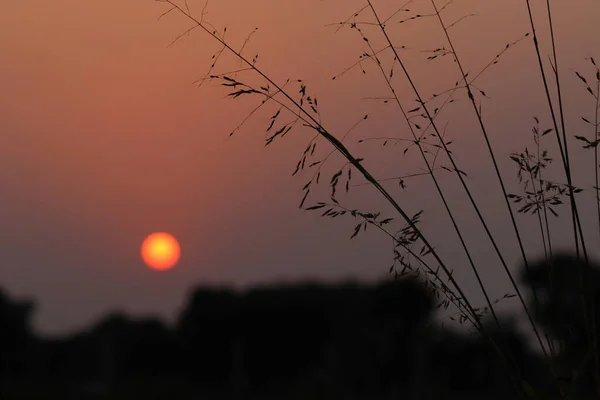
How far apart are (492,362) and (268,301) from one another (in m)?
28.2

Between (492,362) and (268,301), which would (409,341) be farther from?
(492,362)

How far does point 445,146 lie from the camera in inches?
78.8

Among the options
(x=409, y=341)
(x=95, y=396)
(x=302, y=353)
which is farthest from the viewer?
(x=302, y=353)

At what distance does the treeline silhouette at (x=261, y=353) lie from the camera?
17500 mm

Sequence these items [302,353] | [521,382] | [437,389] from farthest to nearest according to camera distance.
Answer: [302,353] → [437,389] → [521,382]

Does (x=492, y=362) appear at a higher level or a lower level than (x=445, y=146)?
lower

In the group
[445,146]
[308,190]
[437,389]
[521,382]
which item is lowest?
[521,382]

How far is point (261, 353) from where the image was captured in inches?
1106

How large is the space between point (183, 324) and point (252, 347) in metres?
3.64

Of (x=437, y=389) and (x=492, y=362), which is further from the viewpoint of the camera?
(x=437, y=389)

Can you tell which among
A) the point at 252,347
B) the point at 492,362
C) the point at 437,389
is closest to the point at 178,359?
the point at 252,347

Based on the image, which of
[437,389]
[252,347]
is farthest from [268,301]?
[437,389]

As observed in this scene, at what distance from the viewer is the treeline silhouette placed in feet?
57.4

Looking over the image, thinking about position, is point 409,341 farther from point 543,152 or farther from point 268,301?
point 543,152
